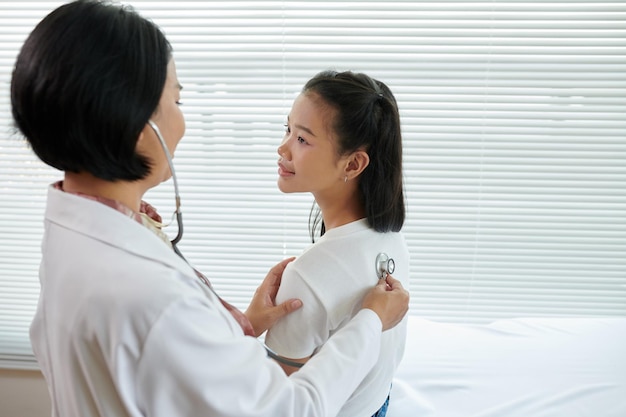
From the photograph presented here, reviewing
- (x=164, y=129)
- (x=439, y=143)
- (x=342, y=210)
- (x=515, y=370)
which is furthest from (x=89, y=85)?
(x=439, y=143)

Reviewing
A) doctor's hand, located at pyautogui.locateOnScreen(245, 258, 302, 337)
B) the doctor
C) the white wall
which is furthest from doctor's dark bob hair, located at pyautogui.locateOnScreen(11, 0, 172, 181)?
the white wall

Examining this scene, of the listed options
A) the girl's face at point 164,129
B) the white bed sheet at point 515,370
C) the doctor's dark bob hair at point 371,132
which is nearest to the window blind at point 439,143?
the white bed sheet at point 515,370

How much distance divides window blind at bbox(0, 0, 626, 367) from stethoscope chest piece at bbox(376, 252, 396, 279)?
A: 0.88 meters

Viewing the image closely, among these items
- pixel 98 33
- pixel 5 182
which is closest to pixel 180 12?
pixel 5 182

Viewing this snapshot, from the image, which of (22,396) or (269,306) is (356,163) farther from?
(22,396)

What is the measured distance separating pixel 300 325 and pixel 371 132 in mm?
429

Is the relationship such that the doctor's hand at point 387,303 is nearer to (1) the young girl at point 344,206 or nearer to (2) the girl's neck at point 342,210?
(1) the young girl at point 344,206

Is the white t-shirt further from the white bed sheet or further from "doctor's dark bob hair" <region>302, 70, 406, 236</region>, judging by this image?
the white bed sheet

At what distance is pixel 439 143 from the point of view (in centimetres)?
194

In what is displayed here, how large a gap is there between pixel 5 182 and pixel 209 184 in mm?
788

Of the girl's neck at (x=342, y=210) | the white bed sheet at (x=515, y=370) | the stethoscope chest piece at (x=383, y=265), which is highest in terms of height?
the girl's neck at (x=342, y=210)

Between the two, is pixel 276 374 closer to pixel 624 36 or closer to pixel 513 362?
pixel 513 362

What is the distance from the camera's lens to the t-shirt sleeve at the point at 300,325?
3.48 ft

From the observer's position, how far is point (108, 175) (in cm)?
76
